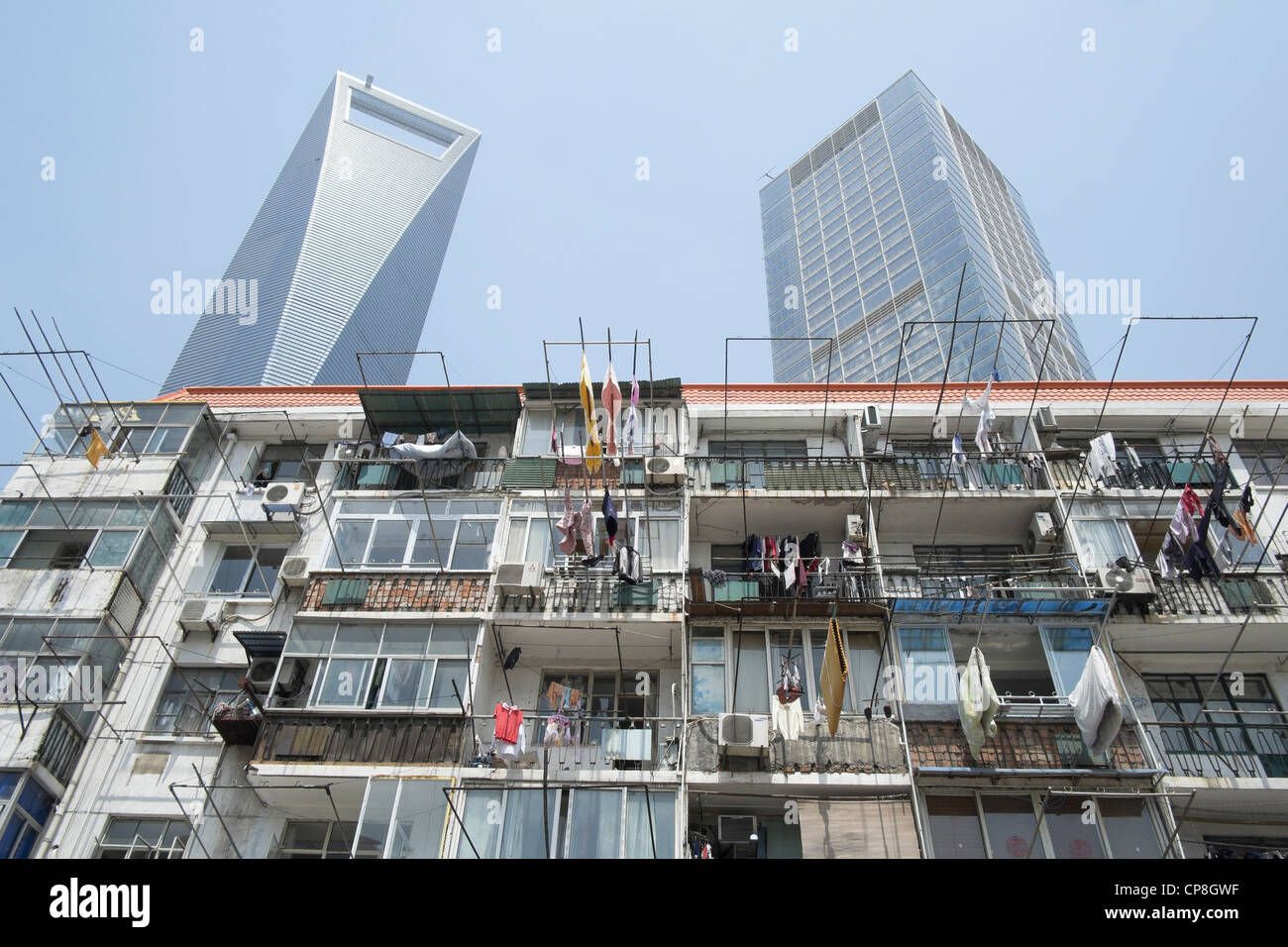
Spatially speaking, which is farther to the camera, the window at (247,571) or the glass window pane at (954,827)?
the window at (247,571)

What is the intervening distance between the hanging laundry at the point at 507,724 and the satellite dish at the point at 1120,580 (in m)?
11.7

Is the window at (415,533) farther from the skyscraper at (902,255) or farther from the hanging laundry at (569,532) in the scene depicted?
the skyscraper at (902,255)

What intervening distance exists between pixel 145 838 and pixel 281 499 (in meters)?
7.68

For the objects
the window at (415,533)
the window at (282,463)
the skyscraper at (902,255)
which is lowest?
the window at (415,533)

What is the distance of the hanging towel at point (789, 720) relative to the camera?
59.4 ft

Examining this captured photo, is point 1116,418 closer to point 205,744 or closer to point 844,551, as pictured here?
point 844,551

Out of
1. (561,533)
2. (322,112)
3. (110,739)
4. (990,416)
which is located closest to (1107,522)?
(990,416)

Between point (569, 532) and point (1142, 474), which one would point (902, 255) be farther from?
point (569, 532)

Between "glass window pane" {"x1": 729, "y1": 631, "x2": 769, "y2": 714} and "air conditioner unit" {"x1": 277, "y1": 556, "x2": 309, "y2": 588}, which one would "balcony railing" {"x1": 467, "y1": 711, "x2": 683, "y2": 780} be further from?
"air conditioner unit" {"x1": 277, "y1": 556, "x2": 309, "y2": 588}

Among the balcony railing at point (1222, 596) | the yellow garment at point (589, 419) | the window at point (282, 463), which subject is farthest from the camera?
the window at point (282, 463)

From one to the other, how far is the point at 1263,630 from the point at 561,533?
13.9 m

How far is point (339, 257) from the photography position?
12744 cm

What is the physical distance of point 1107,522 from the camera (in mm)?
21703

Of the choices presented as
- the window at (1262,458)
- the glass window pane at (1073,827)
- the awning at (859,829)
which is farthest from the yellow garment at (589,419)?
the window at (1262,458)
